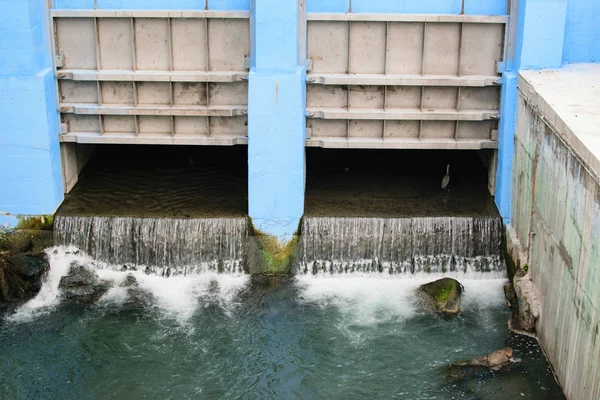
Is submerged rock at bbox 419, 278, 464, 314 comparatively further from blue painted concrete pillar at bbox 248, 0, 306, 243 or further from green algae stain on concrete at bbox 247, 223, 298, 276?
blue painted concrete pillar at bbox 248, 0, 306, 243

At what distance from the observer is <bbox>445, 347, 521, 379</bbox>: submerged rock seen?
12.6 m

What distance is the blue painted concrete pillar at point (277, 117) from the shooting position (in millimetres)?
14359

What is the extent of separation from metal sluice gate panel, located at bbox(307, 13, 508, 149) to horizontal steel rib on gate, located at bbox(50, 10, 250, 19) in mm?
1432

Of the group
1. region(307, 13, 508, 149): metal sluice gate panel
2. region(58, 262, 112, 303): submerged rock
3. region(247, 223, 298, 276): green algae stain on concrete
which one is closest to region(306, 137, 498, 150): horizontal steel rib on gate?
region(307, 13, 508, 149): metal sluice gate panel

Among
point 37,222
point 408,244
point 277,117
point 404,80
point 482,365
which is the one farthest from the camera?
point 37,222

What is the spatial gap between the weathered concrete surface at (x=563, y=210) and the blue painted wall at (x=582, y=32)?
0.98ft

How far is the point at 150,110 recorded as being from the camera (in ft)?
51.1

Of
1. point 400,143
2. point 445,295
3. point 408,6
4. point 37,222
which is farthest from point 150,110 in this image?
point 445,295

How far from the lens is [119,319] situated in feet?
46.2

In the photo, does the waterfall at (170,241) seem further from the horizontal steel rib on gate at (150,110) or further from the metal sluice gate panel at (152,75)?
the horizontal steel rib on gate at (150,110)

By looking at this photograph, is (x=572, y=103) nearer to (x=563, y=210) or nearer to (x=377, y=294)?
(x=563, y=210)

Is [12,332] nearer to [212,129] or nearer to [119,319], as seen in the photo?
[119,319]

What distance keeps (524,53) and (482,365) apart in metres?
5.53

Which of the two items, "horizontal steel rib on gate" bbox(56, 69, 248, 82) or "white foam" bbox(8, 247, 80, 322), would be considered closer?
"white foam" bbox(8, 247, 80, 322)
